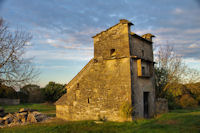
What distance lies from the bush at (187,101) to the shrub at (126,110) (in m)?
17.0

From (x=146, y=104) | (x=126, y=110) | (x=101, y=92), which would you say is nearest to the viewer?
(x=126, y=110)

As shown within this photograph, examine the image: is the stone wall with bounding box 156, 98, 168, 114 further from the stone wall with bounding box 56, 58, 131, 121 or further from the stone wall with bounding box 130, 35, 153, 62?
the stone wall with bounding box 56, 58, 131, 121

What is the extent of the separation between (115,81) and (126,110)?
2.32 metres

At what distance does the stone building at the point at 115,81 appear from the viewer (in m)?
11.9

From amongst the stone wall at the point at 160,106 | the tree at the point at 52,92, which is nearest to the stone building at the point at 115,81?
the stone wall at the point at 160,106

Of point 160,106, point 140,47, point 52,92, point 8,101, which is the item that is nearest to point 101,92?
point 140,47

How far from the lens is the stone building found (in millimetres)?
11930

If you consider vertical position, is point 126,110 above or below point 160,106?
above

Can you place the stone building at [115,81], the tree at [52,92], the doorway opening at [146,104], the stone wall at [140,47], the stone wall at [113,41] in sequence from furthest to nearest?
the tree at [52,92] < the doorway opening at [146,104] < the stone wall at [140,47] < the stone wall at [113,41] < the stone building at [115,81]

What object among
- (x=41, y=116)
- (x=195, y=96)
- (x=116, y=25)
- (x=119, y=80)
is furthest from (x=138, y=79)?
(x=195, y=96)

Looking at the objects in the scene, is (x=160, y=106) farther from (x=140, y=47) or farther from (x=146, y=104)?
(x=140, y=47)

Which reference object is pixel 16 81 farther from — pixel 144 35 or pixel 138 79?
pixel 144 35

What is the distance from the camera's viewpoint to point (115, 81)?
1242 centimetres

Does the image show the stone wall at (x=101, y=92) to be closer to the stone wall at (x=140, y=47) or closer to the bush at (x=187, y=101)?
the stone wall at (x=140, y=47)
